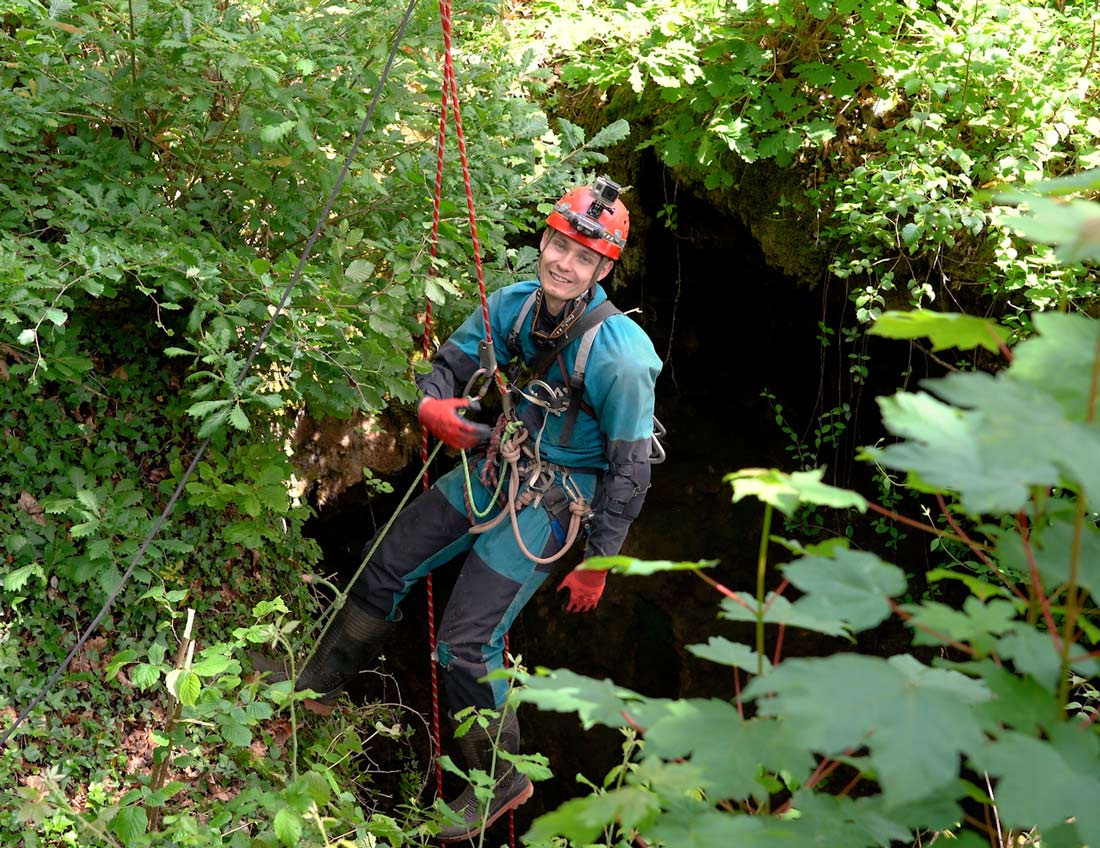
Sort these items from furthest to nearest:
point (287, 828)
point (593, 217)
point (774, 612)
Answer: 1. point (593, 217)
2. point (287, 828)
3. point (774, 612)

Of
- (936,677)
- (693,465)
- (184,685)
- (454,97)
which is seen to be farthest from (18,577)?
(693,465)

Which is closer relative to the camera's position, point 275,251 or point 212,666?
point 212,666

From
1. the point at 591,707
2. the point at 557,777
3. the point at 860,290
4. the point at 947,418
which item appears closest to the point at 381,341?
the point at 860,290

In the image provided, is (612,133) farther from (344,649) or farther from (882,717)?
(882,717)

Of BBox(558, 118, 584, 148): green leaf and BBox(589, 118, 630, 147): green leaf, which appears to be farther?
BBox(558, 118, 584, 148): green leaf

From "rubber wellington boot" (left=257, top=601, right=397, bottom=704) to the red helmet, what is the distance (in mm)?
1771

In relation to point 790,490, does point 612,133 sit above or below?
below

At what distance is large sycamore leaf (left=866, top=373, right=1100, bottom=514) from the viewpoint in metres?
0.91

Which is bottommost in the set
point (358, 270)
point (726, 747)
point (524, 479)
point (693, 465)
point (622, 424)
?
point (693, 465)

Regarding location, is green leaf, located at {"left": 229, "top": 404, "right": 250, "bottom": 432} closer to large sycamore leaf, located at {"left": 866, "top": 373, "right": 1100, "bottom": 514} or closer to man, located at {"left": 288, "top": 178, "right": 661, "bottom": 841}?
man, located at {"left": 288, "top": 178, "right": 661, "bottom": 841}

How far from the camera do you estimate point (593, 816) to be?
121 centimetres

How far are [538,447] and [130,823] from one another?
1.99m

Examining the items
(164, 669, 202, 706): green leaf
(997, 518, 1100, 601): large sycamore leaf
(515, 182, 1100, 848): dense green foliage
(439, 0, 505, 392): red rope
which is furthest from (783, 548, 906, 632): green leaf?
(439, 0, 505, 392): red rope

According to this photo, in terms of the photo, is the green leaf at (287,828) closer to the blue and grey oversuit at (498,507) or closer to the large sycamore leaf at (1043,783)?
the blue and grey oversuit at (498,507)
